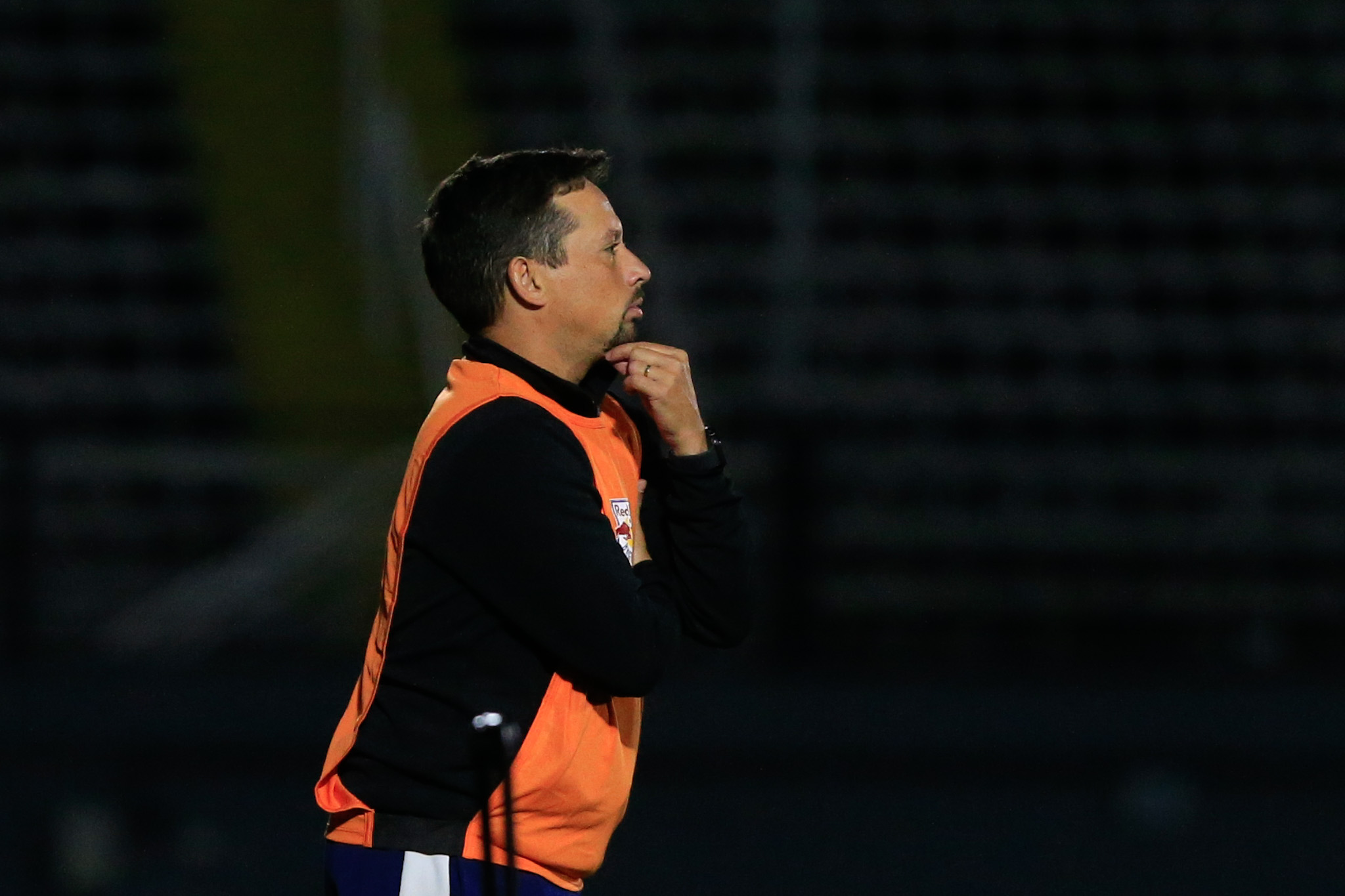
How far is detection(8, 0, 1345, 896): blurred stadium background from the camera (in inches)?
284

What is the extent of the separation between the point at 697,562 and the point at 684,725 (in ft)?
13.8

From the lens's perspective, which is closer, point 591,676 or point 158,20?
point 591,676

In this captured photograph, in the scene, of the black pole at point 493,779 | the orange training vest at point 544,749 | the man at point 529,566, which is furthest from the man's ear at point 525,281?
the black pole at point 493,779

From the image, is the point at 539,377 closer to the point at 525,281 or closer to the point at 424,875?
the point at 525,281

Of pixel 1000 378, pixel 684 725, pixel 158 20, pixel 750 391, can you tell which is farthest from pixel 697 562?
pixel 158 20

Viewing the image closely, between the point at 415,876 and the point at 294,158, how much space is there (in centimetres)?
676

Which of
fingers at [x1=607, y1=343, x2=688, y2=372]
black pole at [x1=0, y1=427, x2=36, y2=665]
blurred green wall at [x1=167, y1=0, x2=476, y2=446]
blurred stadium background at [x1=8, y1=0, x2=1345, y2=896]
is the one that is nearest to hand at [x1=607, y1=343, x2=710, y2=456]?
fingers at [x1=607, y1=343, x2=688, y2=372]

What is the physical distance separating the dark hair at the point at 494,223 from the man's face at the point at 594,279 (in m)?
0.01

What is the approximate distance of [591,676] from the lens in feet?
7.63

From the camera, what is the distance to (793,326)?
825 cm

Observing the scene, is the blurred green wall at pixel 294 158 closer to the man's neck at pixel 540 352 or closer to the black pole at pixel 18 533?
the black pole at pixel 18 533

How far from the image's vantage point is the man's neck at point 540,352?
247cm

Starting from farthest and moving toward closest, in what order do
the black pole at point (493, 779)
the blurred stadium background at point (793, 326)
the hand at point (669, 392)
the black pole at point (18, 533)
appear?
the blurred stadium background at point (793, 326), the black pole at point (18, 533), the hand at point (669, 392), the black pole at point (493, 779)

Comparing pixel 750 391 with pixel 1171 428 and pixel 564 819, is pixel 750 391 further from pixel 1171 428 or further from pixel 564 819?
pixel 564 819
